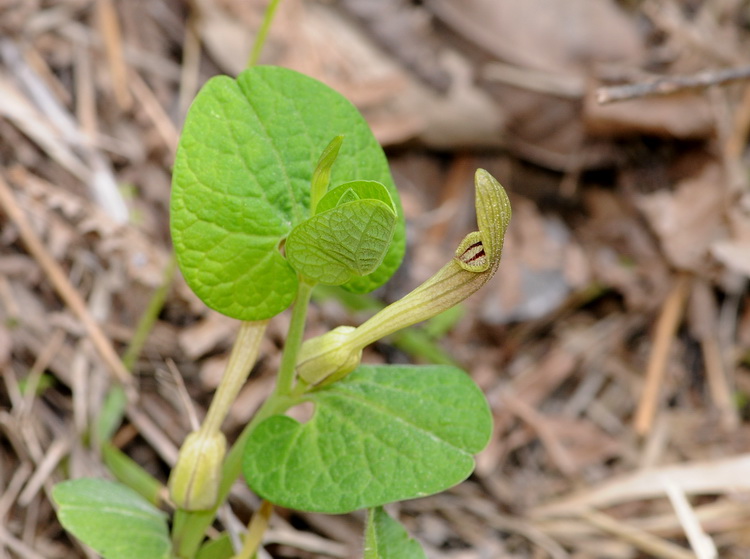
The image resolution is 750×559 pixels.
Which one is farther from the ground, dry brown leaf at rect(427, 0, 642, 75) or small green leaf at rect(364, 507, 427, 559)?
dry brown leaf at rect(427, 0, 642, 75)

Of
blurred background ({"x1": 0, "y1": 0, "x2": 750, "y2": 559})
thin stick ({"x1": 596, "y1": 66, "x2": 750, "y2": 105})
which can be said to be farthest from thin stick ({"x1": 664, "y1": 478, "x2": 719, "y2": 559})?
thin stick ({"x1": 596, "y1": 66, "x2": 750, "y2": 105})

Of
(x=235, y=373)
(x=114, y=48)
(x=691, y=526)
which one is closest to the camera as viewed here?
(x=235, y=373)

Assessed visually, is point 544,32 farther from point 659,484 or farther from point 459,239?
point 659,484

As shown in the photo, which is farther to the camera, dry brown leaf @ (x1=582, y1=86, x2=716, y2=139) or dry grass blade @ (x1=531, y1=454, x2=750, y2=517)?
dry brown leaf @ (x1=582, y1=86, x2=716, y2=139)

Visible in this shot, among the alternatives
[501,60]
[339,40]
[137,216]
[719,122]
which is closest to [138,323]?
[137,216]

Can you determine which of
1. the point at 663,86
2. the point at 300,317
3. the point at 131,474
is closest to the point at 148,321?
the point at 131,474

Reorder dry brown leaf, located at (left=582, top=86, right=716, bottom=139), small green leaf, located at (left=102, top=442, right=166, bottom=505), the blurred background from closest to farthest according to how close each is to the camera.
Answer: small green leaf, located at (left=102, top=442, right=166, bottom=505) < the blurred background < dry brown leaf, located at (left=582, top=86, right=716, bottom=139)

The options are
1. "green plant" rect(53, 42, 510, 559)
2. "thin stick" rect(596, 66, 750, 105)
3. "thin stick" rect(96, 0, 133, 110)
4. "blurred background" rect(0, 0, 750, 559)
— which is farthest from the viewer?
"thin stick" rect(96, 0, 133, 110)

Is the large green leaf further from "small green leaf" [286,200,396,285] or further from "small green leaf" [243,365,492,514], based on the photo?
"small green leaf" [243,365,492,514]
